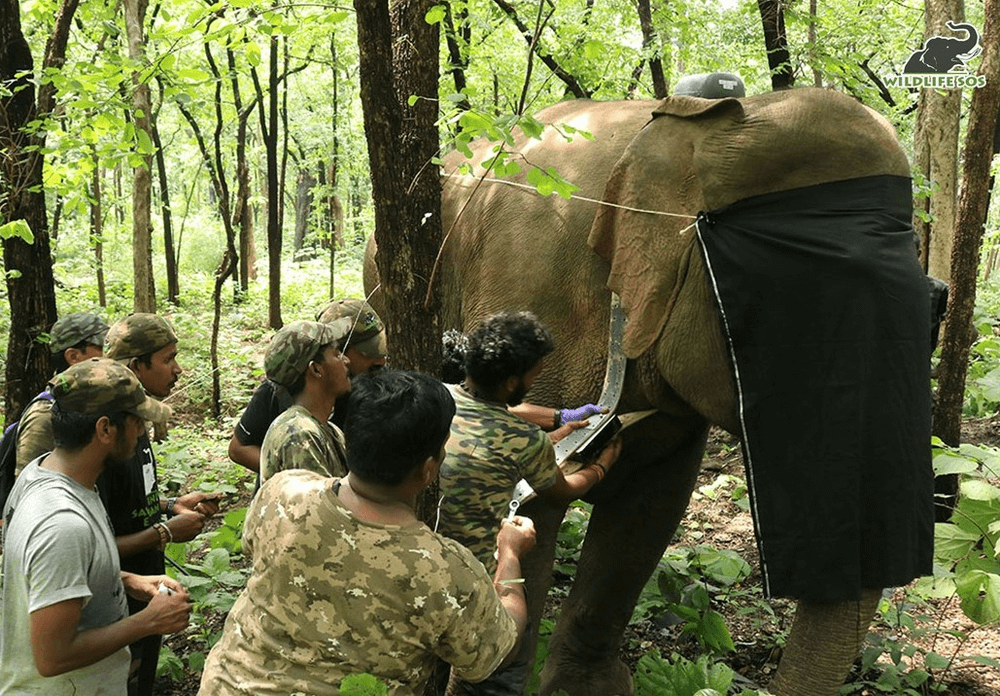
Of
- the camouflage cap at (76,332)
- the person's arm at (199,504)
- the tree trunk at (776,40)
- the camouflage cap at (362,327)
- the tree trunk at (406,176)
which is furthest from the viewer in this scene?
the tree trunk at (776,40)

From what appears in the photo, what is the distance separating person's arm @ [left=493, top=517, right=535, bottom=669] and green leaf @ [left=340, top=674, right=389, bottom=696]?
17.2 inches

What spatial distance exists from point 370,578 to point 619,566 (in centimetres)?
274

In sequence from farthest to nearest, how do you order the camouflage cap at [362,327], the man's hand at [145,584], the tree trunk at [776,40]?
the tree trunk at [776,40]
the camouflage cap at [362,327]
the man's hand at [145,584]

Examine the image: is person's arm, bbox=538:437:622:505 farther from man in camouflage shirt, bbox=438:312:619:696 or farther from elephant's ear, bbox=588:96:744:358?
elephant's ear, bbox=588:96:744:358

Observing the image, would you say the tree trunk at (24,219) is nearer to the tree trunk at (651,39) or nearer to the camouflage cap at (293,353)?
the camouflage cap at (293,353)

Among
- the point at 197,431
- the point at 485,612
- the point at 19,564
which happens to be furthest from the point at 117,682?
the point at 197,431

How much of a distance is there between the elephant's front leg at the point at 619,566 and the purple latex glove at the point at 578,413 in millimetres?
711

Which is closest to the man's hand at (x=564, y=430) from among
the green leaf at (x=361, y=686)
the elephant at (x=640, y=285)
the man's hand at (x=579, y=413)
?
the man's hand at (x=579, y=413)

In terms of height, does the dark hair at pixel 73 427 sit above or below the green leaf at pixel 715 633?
above

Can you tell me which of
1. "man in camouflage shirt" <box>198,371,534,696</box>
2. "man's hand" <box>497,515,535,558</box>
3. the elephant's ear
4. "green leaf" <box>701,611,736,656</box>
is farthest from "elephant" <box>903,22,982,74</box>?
"man in camouflage shirt" <box>198,371,534,696</box>

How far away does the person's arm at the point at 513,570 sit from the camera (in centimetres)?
253

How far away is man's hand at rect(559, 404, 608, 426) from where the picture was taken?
3.96 metres

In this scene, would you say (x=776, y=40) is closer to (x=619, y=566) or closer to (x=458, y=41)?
(x=458, y=41)

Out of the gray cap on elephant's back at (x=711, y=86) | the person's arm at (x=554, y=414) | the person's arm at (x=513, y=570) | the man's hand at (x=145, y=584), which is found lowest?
the man's hand at (x=145, y=584)
